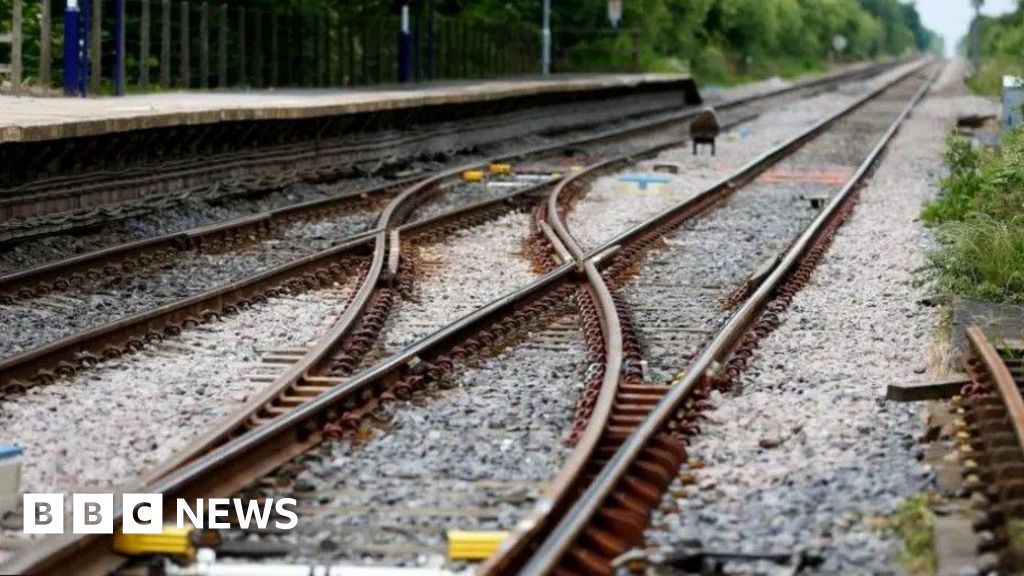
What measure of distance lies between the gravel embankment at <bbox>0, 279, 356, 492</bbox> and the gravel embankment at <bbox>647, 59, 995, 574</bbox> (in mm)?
2202

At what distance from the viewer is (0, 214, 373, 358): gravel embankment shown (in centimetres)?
1097

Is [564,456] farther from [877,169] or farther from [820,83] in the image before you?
[820,83]

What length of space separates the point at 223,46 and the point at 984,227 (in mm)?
21180

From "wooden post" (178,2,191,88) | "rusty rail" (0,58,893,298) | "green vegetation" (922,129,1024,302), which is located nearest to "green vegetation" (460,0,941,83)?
"wooden post" (178,2,191,88)

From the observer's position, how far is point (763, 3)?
77.2m

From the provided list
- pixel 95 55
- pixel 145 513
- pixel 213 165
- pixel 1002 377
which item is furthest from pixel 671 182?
pixel 145 513

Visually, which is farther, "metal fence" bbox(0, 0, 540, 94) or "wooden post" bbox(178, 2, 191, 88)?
"wooden post" bbox(178, 2, 191, 88)

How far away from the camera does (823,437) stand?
8141mm

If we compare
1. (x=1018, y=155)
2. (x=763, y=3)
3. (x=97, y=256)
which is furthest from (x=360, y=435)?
(x=763, y=3)

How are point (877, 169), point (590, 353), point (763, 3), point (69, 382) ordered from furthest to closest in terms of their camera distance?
point (763, 3), point (877, 169), point (590, 353), point (69, 382)

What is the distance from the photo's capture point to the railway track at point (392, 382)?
6.75 meters

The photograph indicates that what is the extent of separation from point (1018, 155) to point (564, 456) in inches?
375

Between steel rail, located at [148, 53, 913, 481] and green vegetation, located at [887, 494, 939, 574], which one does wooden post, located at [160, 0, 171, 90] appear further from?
green vegetation, located at [887, 494, 939, 574]

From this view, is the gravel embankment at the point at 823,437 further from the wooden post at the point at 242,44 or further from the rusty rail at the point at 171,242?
the wooden post at the point at 242,44
